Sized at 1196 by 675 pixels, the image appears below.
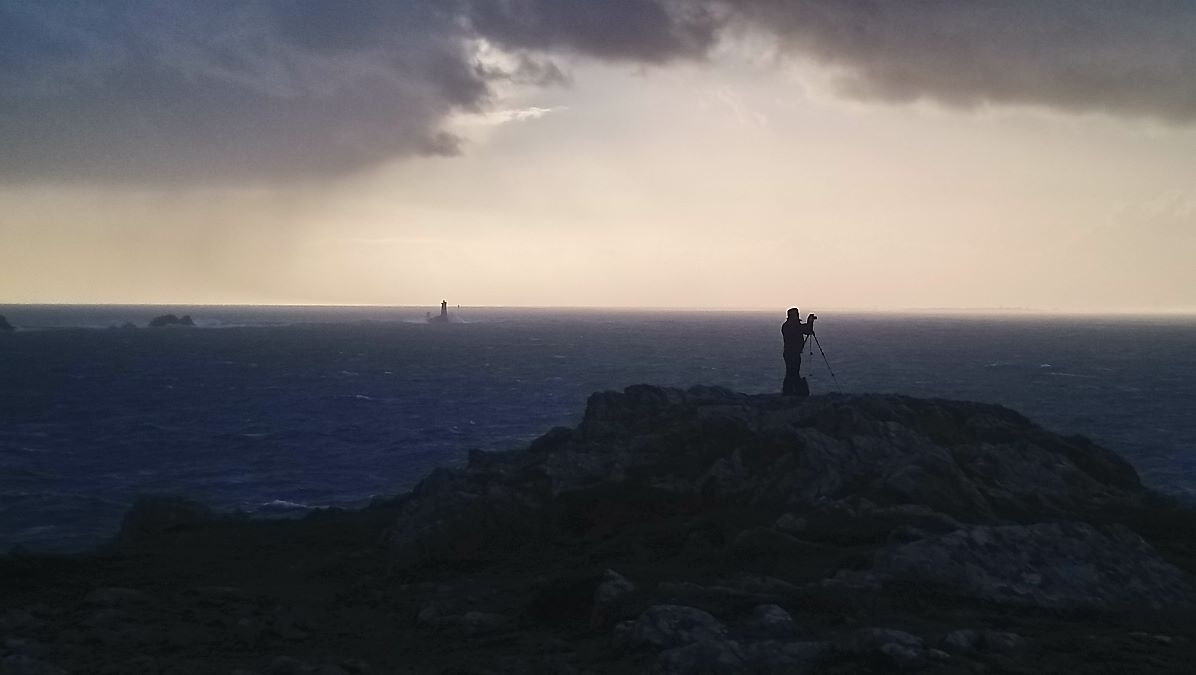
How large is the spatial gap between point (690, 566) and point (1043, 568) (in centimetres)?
674

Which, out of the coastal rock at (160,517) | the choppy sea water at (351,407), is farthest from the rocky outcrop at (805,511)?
the choppy sea water at (351,407)

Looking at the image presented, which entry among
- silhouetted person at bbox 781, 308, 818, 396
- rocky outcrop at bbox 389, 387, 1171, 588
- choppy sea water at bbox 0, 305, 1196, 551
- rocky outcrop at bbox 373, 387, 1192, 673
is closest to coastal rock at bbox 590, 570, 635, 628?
rocky outcrop at bbox 373, 387, 1192, 673

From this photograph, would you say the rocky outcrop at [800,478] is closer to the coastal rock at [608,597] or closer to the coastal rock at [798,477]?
the coastal rock at [798,477]

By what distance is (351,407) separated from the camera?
6344cm

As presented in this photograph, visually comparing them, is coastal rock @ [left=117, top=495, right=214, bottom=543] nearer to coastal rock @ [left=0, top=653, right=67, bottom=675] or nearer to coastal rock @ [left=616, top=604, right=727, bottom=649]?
coastal rock @ [left=0, top=653, right=67, bottom=675]

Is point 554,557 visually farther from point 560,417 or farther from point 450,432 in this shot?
point 560,417

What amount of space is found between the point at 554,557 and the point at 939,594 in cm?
877

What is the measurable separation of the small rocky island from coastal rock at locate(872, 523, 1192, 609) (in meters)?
0.04

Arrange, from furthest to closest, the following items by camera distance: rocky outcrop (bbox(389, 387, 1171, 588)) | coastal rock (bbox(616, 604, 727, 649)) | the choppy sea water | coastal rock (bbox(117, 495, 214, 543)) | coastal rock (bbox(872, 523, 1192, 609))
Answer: the choppy sea water → coastal rock (bbox(117, 495, 214, 543)) → rocky outcrop (bbox(389, 387, 1171, 588)) → coastal rock (bbox(872, 523, 1192, 609)) → coastal rock (bbox(616, 604, 727, 649))

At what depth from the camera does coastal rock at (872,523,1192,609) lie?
14.3 metres

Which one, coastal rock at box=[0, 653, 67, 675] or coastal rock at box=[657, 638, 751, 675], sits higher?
coastal rock at box=[657, 638, 751, 675]

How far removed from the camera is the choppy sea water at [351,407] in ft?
120

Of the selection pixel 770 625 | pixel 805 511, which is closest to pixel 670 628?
pixel 770 625

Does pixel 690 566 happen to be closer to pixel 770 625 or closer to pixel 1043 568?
pixel 770 625
